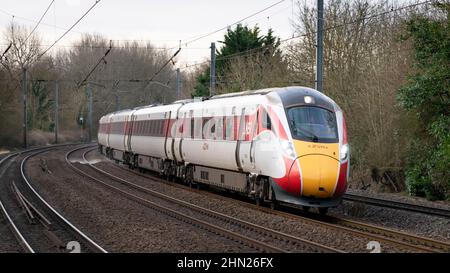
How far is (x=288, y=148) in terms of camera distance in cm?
1421

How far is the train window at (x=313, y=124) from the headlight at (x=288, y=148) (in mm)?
235

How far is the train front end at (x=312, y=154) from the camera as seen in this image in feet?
46.0

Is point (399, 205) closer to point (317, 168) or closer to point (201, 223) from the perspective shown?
point (317, 168)

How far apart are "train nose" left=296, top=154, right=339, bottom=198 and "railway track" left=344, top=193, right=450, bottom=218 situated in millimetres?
3185

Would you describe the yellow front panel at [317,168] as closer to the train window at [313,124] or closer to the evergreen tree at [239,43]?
A: the train window at [313,124]

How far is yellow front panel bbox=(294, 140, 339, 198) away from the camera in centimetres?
1395

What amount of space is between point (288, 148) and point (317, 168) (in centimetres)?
79

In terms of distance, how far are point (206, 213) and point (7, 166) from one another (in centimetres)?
2124

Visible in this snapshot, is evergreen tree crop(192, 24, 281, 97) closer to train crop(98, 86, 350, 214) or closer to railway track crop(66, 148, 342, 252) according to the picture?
train crop(98, 86, 350, 214)

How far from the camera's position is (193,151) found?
20891 millimetres

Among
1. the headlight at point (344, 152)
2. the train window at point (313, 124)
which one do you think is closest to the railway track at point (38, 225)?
the train window at point (313, 124)

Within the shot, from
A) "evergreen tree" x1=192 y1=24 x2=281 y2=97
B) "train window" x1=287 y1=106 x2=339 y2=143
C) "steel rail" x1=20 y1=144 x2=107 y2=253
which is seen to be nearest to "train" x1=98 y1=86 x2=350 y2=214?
→ "train window" x1=287 y1=106 x2=339 y2=143

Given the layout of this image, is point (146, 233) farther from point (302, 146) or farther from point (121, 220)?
point (302, 146)
